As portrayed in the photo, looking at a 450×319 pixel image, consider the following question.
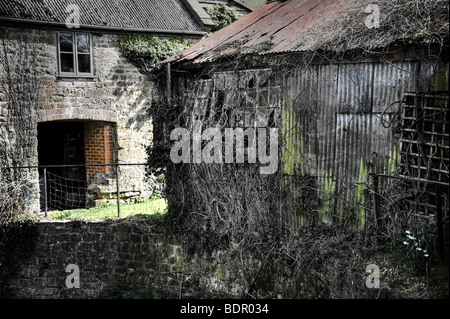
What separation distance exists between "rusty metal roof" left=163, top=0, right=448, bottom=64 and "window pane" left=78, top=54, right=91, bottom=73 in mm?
4431

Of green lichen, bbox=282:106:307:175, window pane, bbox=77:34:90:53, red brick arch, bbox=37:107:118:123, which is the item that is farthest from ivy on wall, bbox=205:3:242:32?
green lichen, bbox=282:106:307:175

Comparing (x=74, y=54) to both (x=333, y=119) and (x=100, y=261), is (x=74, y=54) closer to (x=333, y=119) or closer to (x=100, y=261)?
(x=100, y=261)

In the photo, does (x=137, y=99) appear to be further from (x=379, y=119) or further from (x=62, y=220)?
(x=379, y=119)

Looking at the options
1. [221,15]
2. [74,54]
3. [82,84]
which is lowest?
[82,84]

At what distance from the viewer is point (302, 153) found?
8.44 metres

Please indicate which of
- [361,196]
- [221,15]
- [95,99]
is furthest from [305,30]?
[221,15]

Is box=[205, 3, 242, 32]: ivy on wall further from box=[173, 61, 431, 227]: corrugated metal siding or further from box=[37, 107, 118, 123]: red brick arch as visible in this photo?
→ box=[173, 61, 431, 227]: corrugated metal siding

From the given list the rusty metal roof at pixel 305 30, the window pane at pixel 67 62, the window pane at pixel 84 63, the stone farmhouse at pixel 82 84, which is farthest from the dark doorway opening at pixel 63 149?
the rusty metal roof at pixel 305 30

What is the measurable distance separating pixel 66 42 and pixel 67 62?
1.77 feet

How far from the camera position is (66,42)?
13.8 metres

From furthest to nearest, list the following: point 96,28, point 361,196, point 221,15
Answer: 1. point 221,15
2. point 96,28
3. point 361,196

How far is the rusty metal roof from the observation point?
7.52 meters

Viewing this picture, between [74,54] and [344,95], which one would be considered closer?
[344,95]

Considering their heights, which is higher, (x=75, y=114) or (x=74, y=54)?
(x=74, y=54)
